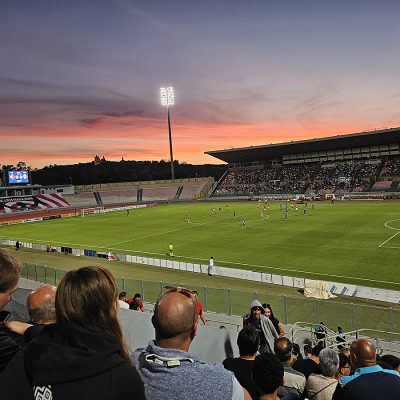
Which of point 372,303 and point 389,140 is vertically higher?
point 389,140

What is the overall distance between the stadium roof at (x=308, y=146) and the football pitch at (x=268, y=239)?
86.5 feet

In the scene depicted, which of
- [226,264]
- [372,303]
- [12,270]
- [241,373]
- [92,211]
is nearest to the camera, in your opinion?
[12,270]

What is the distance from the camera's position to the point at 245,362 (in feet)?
14.7

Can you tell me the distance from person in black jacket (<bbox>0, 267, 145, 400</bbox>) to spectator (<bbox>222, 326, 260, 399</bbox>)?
2.22 meters

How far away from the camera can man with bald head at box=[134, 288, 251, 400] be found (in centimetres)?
256

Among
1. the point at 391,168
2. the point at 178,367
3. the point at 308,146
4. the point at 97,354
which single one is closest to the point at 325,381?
the point at 178,367

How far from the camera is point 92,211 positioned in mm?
80438

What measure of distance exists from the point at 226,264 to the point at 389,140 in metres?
68.7

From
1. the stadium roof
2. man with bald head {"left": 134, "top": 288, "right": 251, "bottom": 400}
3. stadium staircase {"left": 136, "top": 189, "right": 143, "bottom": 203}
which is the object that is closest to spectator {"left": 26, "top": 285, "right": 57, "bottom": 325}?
man with bald head {"left": 134, "top": 288, "right": 251, "bottom": 400}

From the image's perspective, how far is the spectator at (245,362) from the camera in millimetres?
4238

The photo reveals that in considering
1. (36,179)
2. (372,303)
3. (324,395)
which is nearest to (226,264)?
(372,303)

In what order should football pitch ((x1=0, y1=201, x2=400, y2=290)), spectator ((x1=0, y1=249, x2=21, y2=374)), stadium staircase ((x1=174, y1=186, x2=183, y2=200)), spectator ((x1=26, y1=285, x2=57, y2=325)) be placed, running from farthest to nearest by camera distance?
stadium staircase ((x1=174, y1=186, x2=183, y2=200))
football pitch ((x1=0, y1=201, x2=400, y2=290))
spectator ((x1=26, y1=285, x2=57, y2=325))
spectator ((x1=0, y1=249, x2=21, y2=374))

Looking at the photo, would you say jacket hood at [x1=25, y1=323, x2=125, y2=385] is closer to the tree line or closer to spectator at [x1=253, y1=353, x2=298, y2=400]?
spectator at [x1=253, y1=353, x2=298, y2=400]

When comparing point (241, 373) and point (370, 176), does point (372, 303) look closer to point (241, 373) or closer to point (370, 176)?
point (241, 373)
